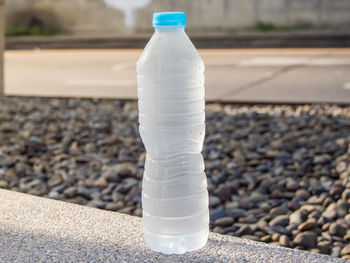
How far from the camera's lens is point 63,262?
9.25ft

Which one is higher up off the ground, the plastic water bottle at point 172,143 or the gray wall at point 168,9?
the plastic water bottle at point 172,143

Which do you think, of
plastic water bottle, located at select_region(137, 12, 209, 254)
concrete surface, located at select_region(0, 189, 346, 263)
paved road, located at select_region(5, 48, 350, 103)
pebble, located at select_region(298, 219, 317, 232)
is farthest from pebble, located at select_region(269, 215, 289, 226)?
paved road, located at select_region(5, 48, 350, 103)

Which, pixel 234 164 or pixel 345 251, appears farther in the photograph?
pixel 234 164

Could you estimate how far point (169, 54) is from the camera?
2887mm

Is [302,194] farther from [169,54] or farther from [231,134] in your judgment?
[169,54]

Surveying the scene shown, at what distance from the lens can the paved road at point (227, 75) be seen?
8.97 meters

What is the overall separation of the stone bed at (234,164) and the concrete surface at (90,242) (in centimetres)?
87

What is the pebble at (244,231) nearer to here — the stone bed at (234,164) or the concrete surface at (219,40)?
the stone bed at (234,164)

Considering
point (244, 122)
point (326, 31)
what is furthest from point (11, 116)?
point (326, 31)

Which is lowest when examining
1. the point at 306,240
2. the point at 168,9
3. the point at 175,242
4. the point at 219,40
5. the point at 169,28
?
the point at 219,40

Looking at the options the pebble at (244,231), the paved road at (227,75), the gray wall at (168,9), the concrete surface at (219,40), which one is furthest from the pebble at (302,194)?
the gray wall at (168,9)

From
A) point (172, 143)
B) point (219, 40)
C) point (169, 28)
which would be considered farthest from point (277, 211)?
point (219, 40)

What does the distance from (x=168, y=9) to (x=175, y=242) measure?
1692 cm

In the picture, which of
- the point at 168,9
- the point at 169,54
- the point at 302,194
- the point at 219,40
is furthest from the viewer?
the point at 168,9
